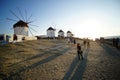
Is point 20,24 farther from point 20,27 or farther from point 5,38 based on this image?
point 5,38

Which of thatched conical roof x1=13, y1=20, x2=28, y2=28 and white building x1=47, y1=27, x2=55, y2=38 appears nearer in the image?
thatched conical roof x1=13, y1=20, x2=28, y2=28

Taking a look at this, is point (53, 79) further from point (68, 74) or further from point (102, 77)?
point (102, 77)

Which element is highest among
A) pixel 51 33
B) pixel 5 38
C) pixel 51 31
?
pixel 51 31

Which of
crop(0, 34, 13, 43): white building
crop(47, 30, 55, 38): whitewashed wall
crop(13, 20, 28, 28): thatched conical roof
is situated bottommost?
crop(0, 34, 13, 43): white building

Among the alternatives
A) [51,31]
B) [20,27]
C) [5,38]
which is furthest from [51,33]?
[5,38]

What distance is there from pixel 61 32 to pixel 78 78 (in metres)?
61.3

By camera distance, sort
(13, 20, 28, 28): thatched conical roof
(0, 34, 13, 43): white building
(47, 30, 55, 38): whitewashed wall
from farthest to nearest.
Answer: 1. (47, 30, 55, 38): whitewashed wall
2. (13, 20, 28, 28): thatched conical roof
3. (0, 34, 13, 43): white building

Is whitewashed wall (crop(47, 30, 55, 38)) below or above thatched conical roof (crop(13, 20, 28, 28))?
below

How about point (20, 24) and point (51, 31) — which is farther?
point (51, 31)

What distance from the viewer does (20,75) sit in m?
6.86

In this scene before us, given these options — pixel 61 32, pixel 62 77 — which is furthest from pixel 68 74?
pixel 61 32

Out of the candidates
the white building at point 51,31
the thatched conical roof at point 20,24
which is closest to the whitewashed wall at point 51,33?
the white building at point 51,31

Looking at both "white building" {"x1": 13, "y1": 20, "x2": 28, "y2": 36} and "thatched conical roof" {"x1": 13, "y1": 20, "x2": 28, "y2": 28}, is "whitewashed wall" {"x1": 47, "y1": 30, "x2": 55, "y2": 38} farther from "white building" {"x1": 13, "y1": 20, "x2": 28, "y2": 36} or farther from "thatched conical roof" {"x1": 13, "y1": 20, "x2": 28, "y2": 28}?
"white building" {"x1": 13, "y1": 20, "x2": 28, "y2": 36}

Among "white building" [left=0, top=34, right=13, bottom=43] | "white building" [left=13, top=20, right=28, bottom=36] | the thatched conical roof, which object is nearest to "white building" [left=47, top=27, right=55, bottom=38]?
the thatched conical roof
